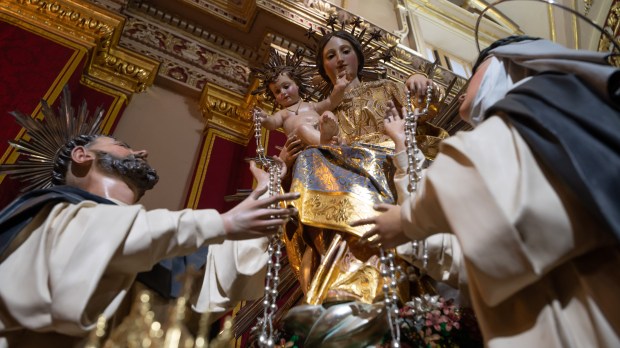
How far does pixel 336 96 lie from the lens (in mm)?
2834

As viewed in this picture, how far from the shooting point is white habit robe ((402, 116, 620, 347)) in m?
1.06

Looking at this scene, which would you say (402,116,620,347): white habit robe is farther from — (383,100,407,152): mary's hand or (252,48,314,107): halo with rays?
(252,48,314,107): halo with rays

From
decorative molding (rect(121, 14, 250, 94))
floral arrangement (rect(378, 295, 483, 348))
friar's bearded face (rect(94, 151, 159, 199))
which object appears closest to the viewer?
floral arrangement (rect(378, 295, 483, 348))

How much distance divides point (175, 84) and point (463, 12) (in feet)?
15.3

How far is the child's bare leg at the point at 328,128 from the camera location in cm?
242

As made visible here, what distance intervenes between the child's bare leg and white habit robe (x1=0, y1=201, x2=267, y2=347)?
36.8 inches

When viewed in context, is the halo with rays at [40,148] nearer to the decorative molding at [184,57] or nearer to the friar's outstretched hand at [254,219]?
the friar's outstretched hand at [254,219]

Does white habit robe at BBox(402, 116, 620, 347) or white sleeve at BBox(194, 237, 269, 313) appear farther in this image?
white sleeve at BBox(194, 237, 269, 313)

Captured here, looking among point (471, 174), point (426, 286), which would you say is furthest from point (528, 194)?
point (426, 286)

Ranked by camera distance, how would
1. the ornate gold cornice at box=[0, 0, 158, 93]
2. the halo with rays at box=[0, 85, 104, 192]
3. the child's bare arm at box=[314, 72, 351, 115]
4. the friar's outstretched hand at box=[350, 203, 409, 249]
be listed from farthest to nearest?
the ornate gold cornice at box=[0, 0, 158, 93], the child's bare arm at box=[314, 72, 351, 115], the halo with rays at box=[0, 85, 104, 192], the friar's outstretched hand at box=[350, 203, 409, 249]

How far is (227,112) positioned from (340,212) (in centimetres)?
244

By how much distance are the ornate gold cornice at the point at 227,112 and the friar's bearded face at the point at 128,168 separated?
75.5 inches

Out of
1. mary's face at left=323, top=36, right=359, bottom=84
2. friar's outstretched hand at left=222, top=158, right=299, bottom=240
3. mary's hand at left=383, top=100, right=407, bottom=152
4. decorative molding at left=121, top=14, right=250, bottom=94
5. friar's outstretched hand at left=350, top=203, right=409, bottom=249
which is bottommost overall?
friar's outstretched hand at left=350, top=203, right=409, bottom=249

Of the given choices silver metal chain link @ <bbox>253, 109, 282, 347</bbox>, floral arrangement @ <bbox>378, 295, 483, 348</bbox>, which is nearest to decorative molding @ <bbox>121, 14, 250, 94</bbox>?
silver metal chain link @ <bbox>253, 109, 282, 347</bbox>
